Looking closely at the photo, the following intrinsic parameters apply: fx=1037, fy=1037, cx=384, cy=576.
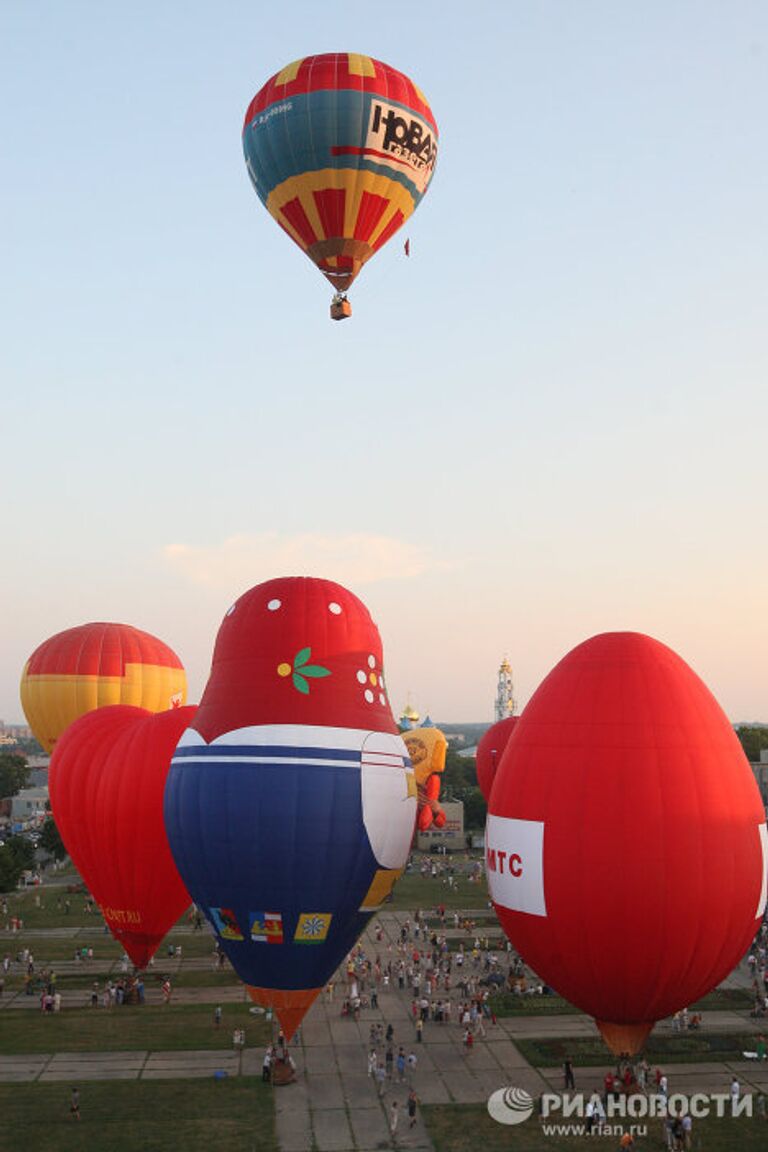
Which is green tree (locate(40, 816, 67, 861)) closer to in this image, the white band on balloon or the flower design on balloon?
the flower design on balloon

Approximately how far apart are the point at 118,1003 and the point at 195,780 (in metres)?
10.6

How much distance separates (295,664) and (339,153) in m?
15.7

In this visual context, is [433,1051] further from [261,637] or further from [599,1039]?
[261,637]

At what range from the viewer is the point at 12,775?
339 feet

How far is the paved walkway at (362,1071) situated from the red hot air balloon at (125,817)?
11.7 feet

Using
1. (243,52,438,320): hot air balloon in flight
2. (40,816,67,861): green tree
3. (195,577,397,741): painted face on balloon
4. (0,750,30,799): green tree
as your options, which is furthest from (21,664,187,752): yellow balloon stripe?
(0,750,30,799): green tree

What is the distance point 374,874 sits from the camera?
2098 cm

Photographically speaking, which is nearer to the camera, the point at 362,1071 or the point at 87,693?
the point at 362,1071

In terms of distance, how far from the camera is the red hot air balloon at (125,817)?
25000mm

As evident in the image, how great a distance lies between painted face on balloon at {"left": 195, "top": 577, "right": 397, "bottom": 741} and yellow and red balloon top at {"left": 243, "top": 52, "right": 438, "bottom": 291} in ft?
42.2

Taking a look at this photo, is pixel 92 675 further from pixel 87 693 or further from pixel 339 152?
pixel 339 152

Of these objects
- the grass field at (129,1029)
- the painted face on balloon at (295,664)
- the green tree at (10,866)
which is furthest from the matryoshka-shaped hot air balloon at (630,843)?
the green tree at (10,866)

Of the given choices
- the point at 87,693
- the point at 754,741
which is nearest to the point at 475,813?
the point at 754,741

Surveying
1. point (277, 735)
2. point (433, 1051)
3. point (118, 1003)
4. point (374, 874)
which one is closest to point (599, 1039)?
point (433, 1051)
